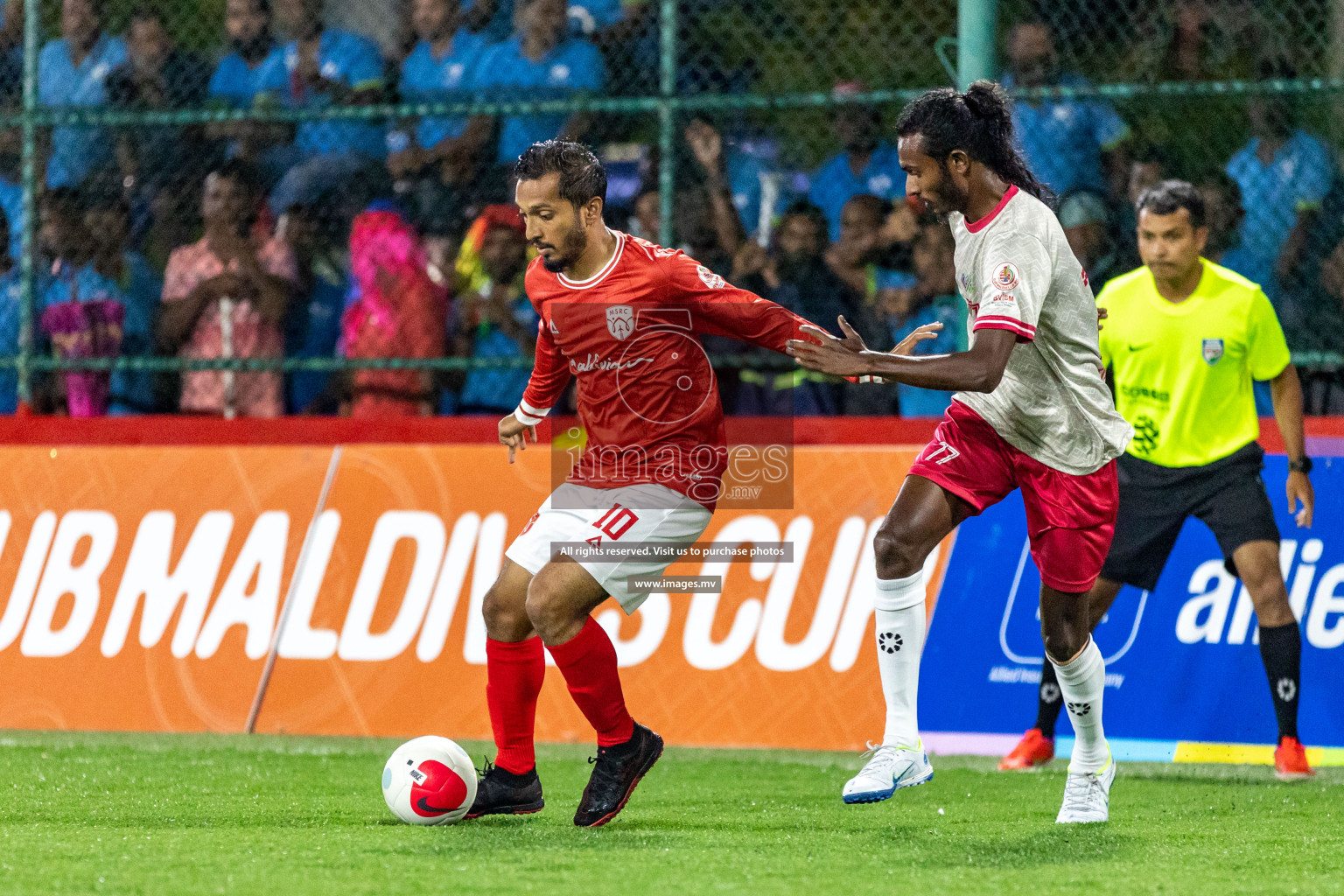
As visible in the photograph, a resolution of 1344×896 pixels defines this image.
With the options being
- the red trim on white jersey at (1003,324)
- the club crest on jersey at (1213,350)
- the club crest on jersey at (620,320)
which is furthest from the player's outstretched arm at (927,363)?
the club crest on jersey at (1213,350)

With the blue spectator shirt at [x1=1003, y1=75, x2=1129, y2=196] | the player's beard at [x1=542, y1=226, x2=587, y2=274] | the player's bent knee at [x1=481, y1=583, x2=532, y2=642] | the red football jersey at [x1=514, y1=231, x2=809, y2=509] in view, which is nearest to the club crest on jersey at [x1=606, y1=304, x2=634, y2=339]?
the red football jersey at [x1=514, y1=231, x2=809, y2=509]

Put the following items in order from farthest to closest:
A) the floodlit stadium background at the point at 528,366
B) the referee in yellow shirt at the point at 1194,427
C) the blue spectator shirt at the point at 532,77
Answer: the blue spectator shirt at the point at 532,77 → the floodlit stadium background at the point at 528,366 → the referee in yellow shirt at the point at 1194,427

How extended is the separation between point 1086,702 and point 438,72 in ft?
16.0

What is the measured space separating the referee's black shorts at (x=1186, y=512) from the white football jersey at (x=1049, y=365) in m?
1.40

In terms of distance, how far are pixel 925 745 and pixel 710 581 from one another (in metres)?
1.09

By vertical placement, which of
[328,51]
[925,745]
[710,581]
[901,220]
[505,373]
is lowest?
[925,745]

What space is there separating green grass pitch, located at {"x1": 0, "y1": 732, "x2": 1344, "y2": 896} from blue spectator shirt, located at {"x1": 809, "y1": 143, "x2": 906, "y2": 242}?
2630mm

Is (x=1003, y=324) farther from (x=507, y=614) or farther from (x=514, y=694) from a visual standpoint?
(x=514, y=694)

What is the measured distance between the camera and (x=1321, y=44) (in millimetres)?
7703

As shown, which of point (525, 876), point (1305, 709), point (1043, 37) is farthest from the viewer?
point (1043, 37)

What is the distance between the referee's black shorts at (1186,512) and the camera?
6555 mm

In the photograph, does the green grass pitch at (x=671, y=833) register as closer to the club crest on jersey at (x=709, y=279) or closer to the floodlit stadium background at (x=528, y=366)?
the floodlit stadium background at (x=528, y=366)

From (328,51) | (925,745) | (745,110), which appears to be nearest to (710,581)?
(925,745)

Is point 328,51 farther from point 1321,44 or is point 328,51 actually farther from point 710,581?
point 1321,44
